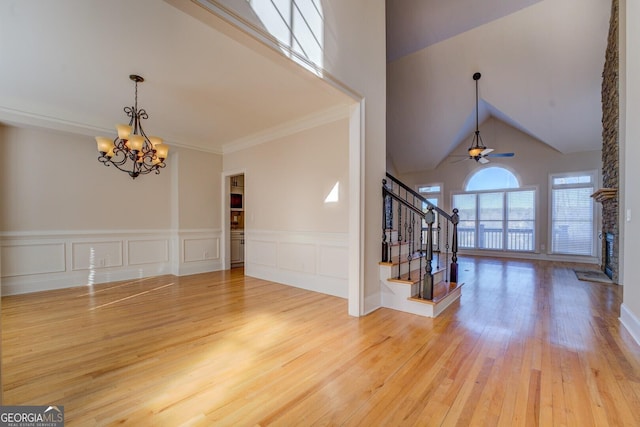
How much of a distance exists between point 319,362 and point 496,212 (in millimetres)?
7771

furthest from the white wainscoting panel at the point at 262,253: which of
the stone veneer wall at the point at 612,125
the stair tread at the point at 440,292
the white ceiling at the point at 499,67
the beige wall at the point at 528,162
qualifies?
the beige wall at the point at 528,162

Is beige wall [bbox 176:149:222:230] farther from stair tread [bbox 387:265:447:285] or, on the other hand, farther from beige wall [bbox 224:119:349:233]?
stair tread [bbox 387:265:447:285]

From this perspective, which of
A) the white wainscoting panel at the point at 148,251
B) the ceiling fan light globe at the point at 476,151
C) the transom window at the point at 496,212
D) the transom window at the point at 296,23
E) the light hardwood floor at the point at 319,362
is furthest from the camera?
the transom window at the point at 496,212

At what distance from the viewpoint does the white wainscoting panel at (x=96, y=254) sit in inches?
176

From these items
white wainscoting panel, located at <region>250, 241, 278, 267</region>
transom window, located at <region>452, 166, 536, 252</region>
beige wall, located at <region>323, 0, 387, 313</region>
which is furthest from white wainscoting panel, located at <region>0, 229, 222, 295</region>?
transom window, located at <region>452, 166, 536, 252</region>

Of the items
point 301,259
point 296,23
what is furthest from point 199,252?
point 296,23

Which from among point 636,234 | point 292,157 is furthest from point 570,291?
point 292,157

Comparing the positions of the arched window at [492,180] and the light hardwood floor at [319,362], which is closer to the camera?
the light hardwood floor at [319,362]

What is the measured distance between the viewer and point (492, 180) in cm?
793

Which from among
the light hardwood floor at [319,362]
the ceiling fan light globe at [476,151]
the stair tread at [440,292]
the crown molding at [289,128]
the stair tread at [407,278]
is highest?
the crown molding at [289,128]

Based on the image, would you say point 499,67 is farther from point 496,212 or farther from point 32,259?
point 32,259

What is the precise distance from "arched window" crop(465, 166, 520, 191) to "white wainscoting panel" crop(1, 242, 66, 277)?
9.61m

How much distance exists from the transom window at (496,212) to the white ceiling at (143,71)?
626 cm

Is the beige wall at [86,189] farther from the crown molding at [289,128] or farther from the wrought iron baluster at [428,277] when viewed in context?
the wrought iron baluster at [428,277]
